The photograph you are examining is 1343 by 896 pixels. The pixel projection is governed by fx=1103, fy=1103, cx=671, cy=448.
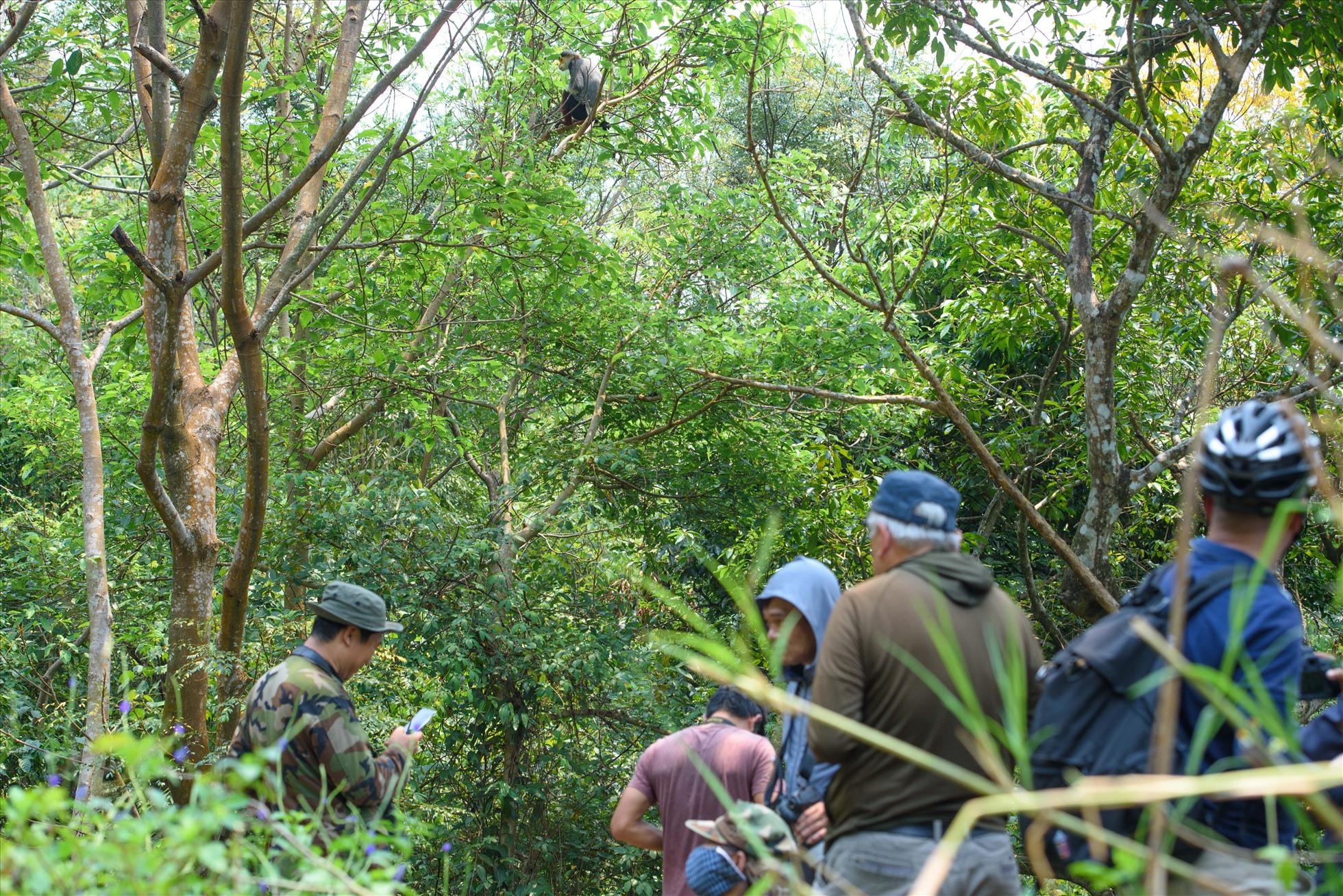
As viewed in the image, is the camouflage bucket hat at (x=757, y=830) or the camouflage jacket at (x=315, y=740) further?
the camouflage jacket at (x=315, y=740)

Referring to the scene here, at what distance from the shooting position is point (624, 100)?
7219 mm

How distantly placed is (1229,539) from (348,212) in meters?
5.68

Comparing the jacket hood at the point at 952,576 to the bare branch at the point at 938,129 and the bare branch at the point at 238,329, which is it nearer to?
the bare branch at the point at 238,329

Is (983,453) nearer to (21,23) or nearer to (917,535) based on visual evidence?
(917,535)

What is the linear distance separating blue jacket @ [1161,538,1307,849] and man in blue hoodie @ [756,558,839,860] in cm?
101

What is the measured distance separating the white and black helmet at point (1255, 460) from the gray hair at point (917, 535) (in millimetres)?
675

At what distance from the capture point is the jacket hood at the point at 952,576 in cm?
219

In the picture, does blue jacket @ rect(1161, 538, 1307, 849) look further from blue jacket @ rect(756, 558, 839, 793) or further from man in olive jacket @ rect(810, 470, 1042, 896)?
blue jacket @ rect(756, 558, 839, 793)

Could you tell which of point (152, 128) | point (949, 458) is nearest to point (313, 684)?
point (152, 128)

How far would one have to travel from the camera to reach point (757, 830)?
232 centimetres

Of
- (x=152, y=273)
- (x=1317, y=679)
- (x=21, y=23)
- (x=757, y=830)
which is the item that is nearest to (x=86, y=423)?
(x=152, y=273)

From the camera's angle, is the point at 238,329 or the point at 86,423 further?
the point at 86,423

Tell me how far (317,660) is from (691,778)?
1141mm

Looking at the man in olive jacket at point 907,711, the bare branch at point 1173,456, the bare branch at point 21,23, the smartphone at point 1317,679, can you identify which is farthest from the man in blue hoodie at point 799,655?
the bare branch at point 21,23
